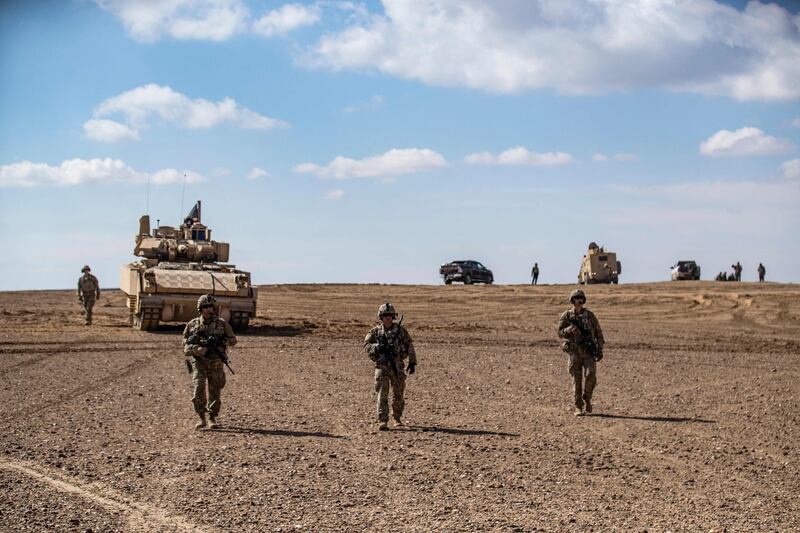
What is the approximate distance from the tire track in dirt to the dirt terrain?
0.09 feet

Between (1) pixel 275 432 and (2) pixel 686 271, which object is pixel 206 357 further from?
(2) pixel 686 271

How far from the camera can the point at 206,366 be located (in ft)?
46.7

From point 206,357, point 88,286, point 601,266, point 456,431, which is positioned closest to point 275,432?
point 206,357

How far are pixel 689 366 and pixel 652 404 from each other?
6199 millimetres

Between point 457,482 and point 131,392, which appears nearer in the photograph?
point 457,482

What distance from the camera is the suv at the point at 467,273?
59156mm

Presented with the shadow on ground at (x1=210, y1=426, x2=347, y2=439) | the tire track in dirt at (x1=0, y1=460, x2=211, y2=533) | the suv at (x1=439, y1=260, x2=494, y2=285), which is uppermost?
the suv at (x1=439, y1=260, x2=494, y2=285)

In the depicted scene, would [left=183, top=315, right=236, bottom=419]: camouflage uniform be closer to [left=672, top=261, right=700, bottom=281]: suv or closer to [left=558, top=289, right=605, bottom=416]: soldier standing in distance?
[left=558, top=289, right=605, bottom=416]: soldier standing in distance

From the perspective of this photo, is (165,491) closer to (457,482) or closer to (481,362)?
(457,482)

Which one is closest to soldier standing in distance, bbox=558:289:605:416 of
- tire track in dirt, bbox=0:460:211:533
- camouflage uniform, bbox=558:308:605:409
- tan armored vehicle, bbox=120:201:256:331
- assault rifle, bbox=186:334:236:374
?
camouflage uniform, bbox=558:308:605:409

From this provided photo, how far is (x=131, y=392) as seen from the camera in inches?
696

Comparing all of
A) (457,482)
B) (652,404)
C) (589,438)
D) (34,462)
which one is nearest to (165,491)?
(34,462)

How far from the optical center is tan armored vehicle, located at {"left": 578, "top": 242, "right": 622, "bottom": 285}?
57.6m

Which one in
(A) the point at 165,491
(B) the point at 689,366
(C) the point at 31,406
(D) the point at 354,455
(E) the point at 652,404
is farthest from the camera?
(B) the point at 689,366
